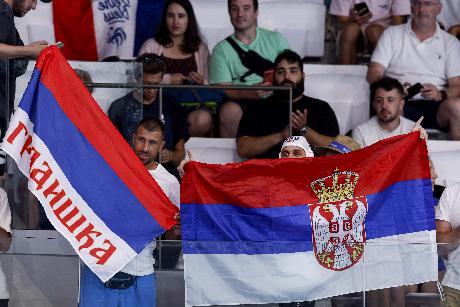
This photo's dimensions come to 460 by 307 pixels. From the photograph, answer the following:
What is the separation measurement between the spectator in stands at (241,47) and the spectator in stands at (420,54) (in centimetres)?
77

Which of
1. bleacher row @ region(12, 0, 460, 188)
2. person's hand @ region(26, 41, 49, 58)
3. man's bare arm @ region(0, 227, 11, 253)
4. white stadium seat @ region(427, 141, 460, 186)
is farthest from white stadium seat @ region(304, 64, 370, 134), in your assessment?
man's bare arm @ region(0, 227, 11, 253)

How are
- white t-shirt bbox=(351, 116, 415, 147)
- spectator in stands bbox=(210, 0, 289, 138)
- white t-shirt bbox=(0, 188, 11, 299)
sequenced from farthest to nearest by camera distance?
spectator in stands bbox=(210, 0, 289, 138) < white t-shirt bbox=(351, 116, 415, 147) < white t-shirt bbox=(0, 188, 11, 299)

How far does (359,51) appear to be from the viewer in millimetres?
12797

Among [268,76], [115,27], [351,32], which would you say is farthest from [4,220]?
[351,32]

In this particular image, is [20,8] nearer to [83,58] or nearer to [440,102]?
[83,58]

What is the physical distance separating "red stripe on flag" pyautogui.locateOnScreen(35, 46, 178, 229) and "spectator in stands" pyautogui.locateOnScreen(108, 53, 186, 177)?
0.92 meters

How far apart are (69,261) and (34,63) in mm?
1669

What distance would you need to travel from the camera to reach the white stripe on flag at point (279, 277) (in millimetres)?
8398

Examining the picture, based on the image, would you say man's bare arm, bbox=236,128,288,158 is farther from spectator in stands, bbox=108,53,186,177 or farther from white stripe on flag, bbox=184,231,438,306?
white stripe on flag, bbox=184,231,438,306

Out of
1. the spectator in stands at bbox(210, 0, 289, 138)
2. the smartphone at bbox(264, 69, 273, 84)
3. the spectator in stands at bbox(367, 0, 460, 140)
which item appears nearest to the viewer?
the smartphone at bbox(264, 69, 273, 84)

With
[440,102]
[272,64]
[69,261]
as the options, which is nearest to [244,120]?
[272,64]

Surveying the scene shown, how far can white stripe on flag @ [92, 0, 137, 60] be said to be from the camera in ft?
40.7

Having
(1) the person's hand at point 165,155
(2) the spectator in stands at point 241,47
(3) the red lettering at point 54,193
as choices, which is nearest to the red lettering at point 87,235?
(3) the red lettering at point 54,193

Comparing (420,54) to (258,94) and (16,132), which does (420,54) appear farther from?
(16,132)
